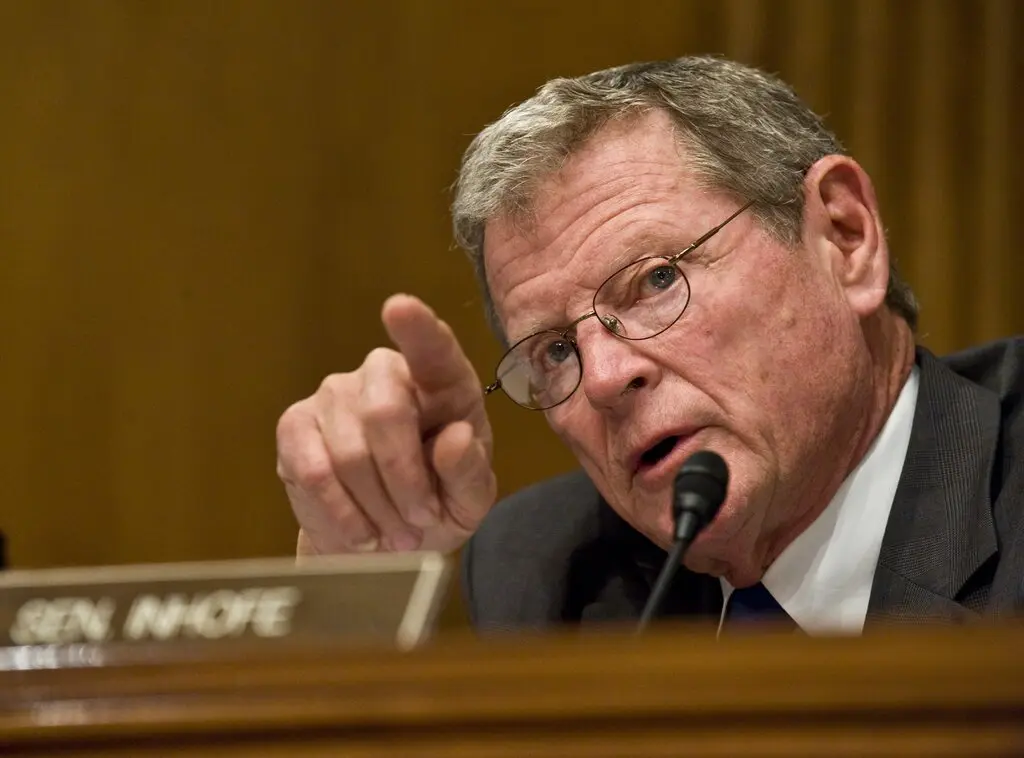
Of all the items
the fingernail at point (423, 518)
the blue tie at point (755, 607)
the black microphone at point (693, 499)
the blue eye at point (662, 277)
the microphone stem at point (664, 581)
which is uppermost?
the blue eye at point (662, 277)

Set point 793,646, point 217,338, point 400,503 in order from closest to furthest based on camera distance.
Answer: point 793,646
point 400,503
point 217,338

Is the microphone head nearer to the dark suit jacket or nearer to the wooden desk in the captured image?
the dark suit jacket

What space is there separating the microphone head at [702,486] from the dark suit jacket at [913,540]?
0.39 meters

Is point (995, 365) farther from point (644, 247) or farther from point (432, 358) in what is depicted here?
point (432, 358)

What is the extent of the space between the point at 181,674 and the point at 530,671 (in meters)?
0.19

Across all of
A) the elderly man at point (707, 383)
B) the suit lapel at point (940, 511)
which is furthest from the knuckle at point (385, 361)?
the suit lapel at point (940, 511)

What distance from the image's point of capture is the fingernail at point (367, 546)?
1.44m

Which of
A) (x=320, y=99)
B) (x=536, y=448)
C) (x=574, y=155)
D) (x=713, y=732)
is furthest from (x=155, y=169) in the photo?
(x=713, y=732)

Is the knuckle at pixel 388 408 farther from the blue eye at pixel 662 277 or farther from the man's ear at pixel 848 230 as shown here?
the man's ear at pixel 848 230

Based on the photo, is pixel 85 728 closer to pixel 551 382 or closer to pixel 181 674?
pixel 181 674

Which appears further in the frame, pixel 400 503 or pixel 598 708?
pixel 400 503

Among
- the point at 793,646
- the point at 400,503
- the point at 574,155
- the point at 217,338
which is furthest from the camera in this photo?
the point at 217,338

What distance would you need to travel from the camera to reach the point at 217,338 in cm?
255

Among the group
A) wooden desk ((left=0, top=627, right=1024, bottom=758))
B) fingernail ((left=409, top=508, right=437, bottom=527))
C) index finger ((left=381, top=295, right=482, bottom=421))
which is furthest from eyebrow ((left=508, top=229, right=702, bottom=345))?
wooden desk ((left=0, top=627, right=1024, bottom=758))
